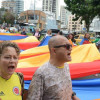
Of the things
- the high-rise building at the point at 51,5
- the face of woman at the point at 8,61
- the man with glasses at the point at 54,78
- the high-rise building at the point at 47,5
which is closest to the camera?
the face of woman at the point at 8,61

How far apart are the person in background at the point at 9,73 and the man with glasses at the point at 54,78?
0.15 meters

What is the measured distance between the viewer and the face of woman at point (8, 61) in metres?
1.77

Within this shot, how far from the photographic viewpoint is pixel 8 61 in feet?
5.83

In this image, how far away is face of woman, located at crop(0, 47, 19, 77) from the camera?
1767mm

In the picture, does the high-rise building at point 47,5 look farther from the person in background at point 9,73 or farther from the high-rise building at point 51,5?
the person in background at point 9,73

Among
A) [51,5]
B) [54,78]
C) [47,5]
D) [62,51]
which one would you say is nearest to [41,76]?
[54,78]

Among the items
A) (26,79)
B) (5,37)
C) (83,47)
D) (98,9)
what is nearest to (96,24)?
(98,9)

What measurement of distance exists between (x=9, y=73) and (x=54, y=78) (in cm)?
42

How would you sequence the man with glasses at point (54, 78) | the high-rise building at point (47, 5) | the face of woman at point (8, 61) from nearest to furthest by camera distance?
the face of woman at point (8, 61) < the man with glasses at point (54, 78) < the high-rise building at point (47, 5)

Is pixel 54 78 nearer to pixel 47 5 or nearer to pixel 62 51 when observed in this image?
pixel 62 51

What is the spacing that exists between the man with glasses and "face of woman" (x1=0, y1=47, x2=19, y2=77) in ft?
0.86

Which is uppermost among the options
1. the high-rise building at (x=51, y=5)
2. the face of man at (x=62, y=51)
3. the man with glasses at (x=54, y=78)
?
the high-rise building at (x=51, y=5)

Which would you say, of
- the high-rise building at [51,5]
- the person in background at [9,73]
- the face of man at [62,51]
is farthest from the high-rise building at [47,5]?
the person in background at [9,73]

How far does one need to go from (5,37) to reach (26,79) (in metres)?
8.26
